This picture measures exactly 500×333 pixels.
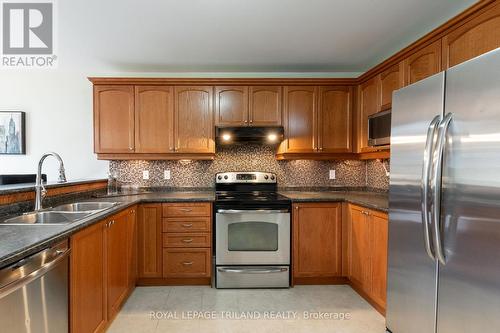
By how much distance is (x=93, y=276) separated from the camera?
180 centimetres

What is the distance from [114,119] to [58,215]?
149 cm

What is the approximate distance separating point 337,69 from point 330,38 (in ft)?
3.03

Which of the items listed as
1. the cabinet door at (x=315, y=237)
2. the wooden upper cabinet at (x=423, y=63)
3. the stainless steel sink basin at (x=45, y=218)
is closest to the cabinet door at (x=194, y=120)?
the cabinet door at (x=315, y=237)

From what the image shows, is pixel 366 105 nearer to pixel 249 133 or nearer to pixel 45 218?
pixel 249 133

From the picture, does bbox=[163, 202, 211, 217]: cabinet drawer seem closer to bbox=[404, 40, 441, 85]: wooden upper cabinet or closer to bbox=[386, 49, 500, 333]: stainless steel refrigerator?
bbox=[386, 49, 500, 333]: stainless steel refrigerator

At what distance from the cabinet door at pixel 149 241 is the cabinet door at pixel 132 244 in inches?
4.6

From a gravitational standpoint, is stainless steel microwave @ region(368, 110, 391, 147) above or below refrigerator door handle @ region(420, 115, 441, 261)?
above

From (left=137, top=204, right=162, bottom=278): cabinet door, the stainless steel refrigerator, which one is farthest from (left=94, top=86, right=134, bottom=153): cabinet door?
the stainless steel refrigerator

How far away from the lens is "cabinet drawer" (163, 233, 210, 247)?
2.93 meters

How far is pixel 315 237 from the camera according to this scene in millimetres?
2945

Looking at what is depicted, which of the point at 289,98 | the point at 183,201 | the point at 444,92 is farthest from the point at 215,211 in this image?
the point at 444,92

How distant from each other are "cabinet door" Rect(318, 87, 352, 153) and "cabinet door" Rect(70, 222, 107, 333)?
246 cm

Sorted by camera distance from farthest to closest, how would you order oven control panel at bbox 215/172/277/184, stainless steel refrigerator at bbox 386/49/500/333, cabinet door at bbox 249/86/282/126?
1. oven control panel at bbox 215/172/277/184
2. cabinet door at bbox 249/86/282/126
3. stainless steel refrigerator at bbox 386/49/500/333

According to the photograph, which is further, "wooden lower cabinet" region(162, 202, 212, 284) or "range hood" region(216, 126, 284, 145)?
"range hood" region(216, 126, 284, 145)
